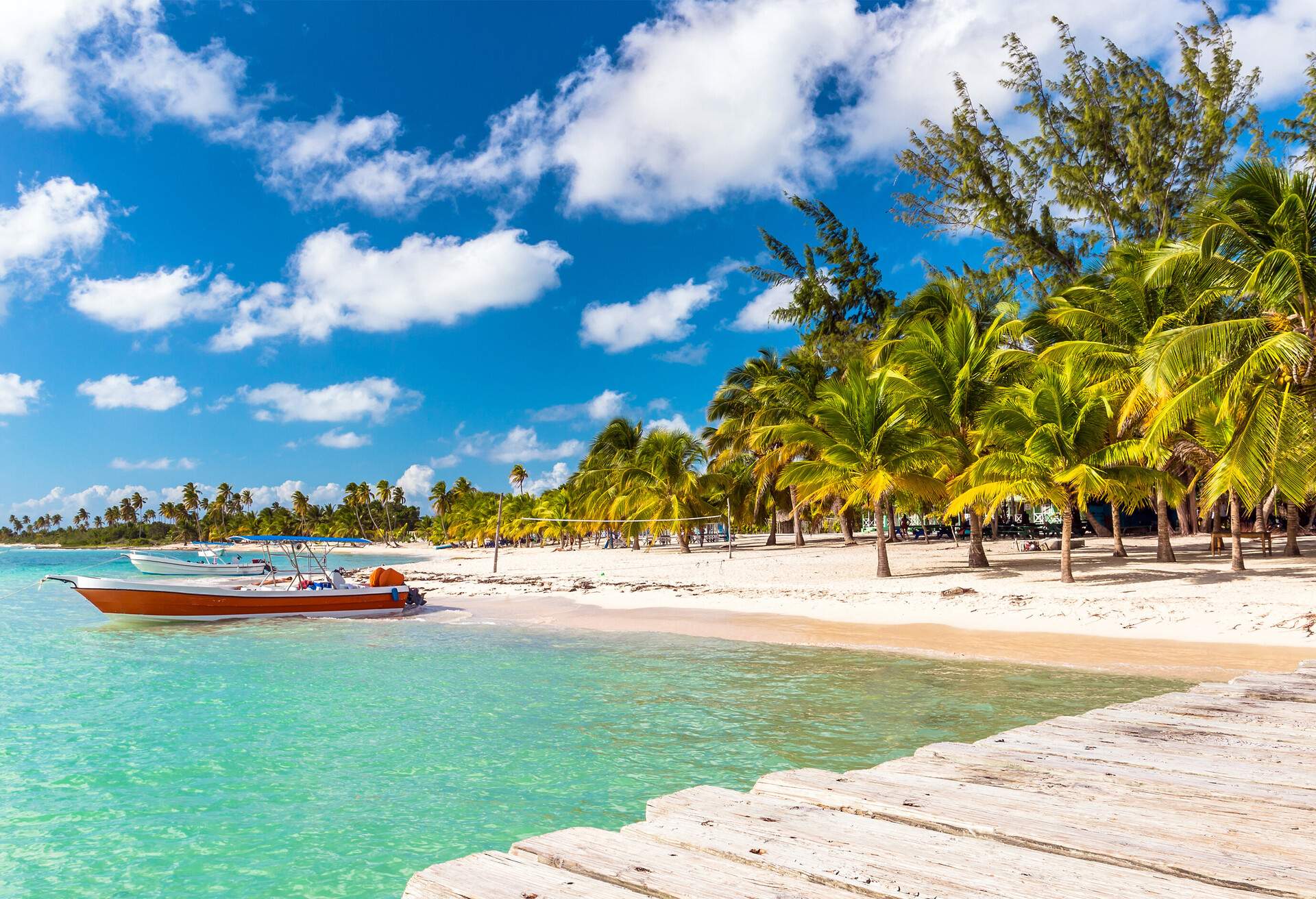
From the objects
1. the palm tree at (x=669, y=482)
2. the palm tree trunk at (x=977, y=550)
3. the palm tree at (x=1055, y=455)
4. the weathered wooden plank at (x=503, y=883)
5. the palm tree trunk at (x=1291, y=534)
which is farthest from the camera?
the palm tree at (x=669, y=482)

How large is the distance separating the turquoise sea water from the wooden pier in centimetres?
343

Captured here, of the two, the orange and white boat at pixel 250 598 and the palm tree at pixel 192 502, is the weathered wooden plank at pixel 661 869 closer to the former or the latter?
the orange and white boat at pixel 250 598

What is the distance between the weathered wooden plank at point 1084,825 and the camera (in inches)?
83.1

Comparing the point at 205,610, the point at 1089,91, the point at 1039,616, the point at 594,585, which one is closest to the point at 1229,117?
the point at 1089,91

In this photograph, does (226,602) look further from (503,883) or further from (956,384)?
(503,883)

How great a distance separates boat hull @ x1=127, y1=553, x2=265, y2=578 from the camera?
3634 centimetres

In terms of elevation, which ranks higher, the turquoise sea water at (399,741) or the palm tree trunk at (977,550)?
the palm tree trunk at (977,550)

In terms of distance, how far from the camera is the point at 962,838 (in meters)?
2.42

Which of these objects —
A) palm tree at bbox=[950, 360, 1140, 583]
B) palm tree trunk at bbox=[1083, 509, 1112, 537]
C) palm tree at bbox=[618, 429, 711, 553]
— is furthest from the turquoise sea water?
palm tree trunk at bbox=[1083, 509, 1112, 537]

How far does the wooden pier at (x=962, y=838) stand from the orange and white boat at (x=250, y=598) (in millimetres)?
19567

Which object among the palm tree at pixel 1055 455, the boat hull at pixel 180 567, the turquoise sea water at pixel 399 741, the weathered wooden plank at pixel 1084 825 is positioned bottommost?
the turquoise sea water at pixel 399 741

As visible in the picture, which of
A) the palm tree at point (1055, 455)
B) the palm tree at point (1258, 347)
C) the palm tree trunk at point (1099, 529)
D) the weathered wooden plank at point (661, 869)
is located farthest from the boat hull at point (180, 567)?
the palm tree trunk at point (1099, 529)

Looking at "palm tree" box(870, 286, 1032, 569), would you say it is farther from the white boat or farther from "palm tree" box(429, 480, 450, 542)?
"palm tree" box(429, 480, 450, 542)

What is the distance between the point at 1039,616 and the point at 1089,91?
70.4ft
